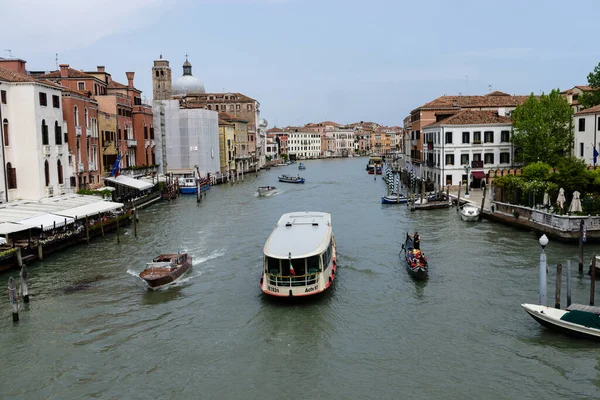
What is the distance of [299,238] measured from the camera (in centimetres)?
1784

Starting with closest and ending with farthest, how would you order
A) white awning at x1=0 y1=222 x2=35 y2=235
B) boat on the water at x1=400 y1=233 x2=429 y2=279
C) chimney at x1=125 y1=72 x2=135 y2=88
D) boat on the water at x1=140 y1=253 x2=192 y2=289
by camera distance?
boat on the water at x1=140 y1=253 x2=192 y2=289
boat on the water at x1=400 y1=233 x2=429 y2=279
white awning at x1=0 y1=222 x2=35 y2=235
chimney at x1=125 y1=72 x2=135 y2=88

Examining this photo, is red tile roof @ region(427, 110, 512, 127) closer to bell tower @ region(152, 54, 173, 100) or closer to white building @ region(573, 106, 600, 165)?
white building @ region(573, 106, 600, 165)

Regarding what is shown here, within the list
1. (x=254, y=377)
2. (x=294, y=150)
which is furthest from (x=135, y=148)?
(x=294, y=150)

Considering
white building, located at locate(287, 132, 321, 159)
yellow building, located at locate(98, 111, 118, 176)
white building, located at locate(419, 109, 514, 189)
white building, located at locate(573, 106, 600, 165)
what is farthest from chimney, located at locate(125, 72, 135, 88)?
white building, located at locate(287, 132, 321, 159)

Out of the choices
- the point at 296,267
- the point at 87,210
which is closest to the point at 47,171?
the point at 87,210

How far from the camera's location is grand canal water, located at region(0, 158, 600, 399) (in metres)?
11.8

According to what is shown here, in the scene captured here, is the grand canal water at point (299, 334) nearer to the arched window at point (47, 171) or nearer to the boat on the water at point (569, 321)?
the boat on the water at point (569, 321)

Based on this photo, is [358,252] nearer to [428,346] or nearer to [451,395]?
[428,346]

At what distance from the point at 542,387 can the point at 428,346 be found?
2.66m

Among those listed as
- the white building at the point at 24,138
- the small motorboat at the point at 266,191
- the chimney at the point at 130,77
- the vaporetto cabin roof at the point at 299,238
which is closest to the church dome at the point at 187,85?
the chimney at the point at 130,77

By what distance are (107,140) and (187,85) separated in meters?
55.3

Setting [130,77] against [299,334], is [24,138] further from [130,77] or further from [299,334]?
[130,77]

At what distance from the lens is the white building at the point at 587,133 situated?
33844mm

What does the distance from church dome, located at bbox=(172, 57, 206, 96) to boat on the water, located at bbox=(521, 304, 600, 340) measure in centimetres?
8468
